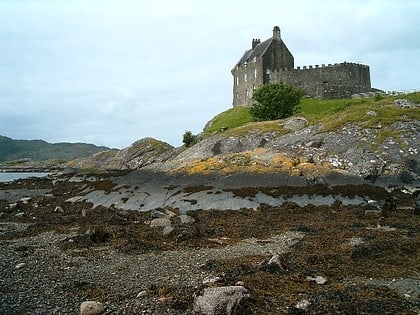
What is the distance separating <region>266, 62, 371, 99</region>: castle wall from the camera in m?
61.8

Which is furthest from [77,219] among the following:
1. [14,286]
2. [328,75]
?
[328,75]

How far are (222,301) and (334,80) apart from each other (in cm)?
5759

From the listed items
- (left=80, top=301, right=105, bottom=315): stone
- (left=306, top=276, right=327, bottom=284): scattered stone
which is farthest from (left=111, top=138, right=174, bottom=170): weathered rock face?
(left=80, top=301, right=105, bottom=315): stone

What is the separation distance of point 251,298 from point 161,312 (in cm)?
217

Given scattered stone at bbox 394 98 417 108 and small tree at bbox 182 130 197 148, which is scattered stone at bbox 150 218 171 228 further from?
small tree at bbox 182 130 197 148

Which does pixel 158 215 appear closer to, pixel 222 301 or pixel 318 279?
pixel 318 279

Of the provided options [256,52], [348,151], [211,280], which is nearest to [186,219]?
[211,280]

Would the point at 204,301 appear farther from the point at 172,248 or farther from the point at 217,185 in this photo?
the point at 217,185

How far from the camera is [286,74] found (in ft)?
217

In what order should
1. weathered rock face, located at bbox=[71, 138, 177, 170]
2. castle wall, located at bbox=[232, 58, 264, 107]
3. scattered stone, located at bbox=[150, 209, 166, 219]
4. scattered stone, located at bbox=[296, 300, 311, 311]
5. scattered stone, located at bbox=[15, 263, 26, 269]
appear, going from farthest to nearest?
→ castle wall, located at bbox=[232, 58, 264, 107]
weathered rock face, located at bbox=[71, 138, 177, 170]
scattered stone, located at bbox=[150, 209, 166, 219]
scattered stone, located at bbox=[15, 263, 26, 269]
scattered stone, located at bbox=[296, 300, 311, 311]

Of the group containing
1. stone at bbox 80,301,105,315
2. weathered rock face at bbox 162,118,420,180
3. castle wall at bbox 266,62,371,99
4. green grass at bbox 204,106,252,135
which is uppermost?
castle wall at bbox 266,62,371,99

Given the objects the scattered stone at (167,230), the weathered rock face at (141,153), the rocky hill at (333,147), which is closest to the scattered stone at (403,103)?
the rocky hill at (333,147)

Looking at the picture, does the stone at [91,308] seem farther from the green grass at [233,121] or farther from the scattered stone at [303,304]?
the green grass at [233,121]

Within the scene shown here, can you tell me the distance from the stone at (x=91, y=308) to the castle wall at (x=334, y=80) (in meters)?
57.4
